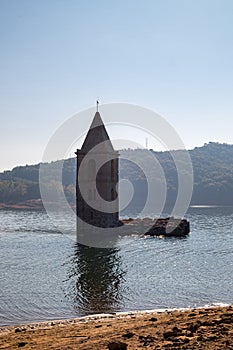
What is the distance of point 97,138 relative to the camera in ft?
203

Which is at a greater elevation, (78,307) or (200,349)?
(200,349)

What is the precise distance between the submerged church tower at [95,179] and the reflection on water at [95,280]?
13.7 m

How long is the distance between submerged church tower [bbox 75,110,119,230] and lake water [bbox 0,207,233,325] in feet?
26.7

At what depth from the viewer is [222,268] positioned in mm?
38000

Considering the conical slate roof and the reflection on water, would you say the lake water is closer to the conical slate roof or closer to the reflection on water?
the reflection on water

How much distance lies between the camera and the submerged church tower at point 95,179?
61.7 meters

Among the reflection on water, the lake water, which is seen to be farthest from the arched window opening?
the reflection on water

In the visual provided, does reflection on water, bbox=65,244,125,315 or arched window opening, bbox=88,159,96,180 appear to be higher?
arched window opening, bbox=88,159,96,180

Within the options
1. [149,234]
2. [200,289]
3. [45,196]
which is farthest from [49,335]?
[45,196]

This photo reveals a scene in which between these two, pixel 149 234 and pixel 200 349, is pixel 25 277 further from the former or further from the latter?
pixel 149 234

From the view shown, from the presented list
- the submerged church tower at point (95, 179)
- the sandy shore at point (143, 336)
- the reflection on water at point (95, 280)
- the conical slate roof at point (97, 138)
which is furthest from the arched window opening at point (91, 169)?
the sandy shore at point (143, 336)

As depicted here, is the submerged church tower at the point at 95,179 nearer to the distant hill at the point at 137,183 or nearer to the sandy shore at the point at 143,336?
the sandy shore at the point at 143,336

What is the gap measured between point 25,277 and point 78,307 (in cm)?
900

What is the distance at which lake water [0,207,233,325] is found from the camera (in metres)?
26.7
